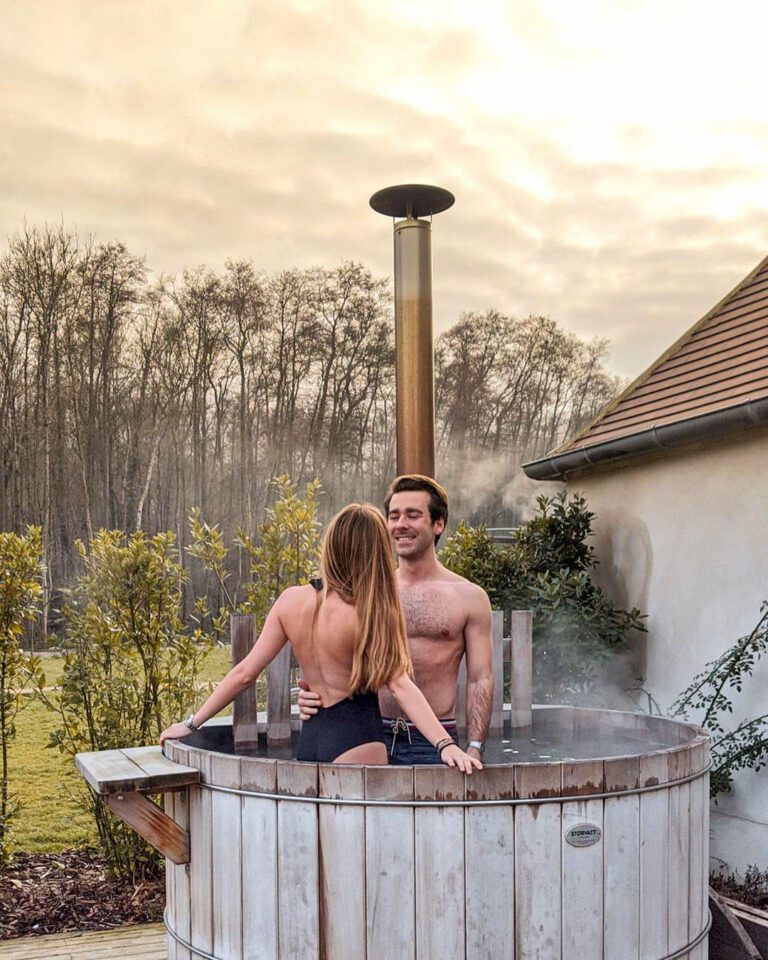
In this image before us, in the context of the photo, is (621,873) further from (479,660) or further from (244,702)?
(244,702)

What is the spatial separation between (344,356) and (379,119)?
8.92 ft

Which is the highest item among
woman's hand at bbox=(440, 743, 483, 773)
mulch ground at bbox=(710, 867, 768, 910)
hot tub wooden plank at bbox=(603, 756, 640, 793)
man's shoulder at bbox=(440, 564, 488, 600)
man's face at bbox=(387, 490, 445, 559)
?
man's face at bbox=(387, 490, 445, 559)

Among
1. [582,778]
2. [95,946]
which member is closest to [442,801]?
[582,778]

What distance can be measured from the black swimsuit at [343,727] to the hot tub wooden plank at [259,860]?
9.9 inches

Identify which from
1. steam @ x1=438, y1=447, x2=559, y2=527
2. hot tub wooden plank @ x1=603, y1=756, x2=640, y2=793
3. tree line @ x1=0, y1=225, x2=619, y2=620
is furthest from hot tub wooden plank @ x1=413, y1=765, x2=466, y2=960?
steam @ x1=438, y1=447, x2=559, y2=527

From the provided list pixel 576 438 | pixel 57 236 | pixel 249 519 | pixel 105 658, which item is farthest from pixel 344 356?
pixel 105 658

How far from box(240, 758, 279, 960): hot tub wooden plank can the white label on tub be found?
783 millimetres

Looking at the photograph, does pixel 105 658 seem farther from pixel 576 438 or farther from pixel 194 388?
pixel 194 388

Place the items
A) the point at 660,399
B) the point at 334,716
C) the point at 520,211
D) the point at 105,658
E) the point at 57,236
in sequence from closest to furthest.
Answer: the point at 334,716
the point at 105,658
the point at 660,399
the point at 57,236
the point at 520,211

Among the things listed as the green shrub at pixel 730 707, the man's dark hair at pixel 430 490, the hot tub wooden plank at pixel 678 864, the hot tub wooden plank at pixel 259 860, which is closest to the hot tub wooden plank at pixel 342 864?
the hot tub wooden plank at pixel 259 860

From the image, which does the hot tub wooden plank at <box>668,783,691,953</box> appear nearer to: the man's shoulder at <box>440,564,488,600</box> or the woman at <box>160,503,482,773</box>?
the woman at <box>160,503,482,773</box>

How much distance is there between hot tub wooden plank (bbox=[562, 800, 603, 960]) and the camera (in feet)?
8.38

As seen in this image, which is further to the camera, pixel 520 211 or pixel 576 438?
pixel 520 211

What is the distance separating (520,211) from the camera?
41.8 feet
